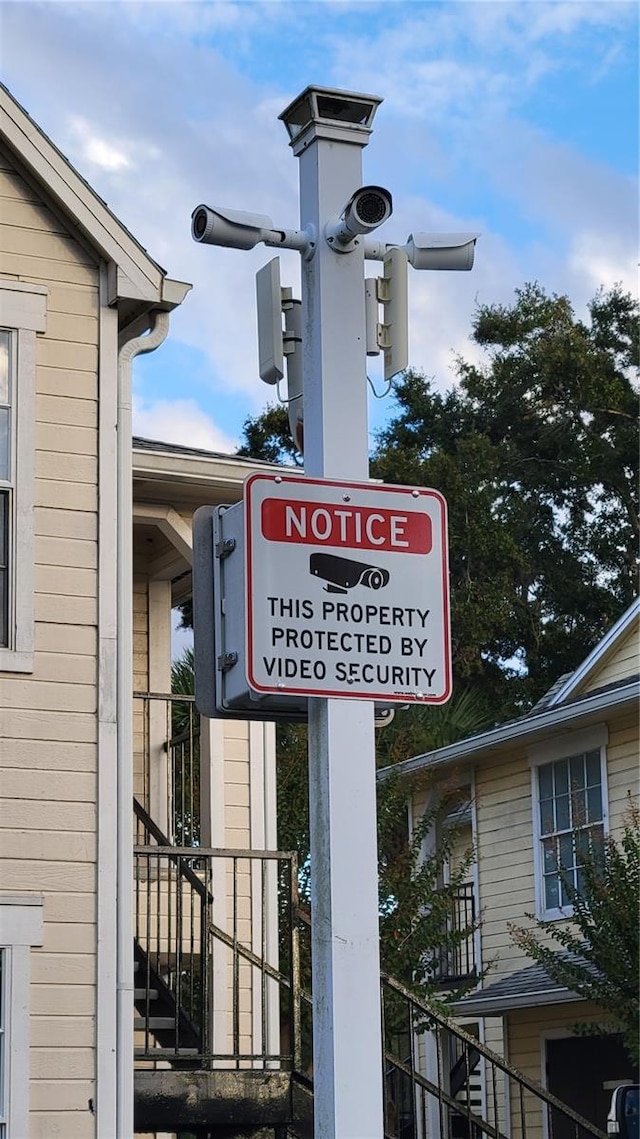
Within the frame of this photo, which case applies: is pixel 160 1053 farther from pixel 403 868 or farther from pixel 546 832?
pixel 546 832

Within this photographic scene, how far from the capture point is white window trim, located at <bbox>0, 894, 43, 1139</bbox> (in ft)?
26.8

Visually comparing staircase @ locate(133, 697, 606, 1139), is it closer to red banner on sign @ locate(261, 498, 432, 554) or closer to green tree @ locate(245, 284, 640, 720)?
red banner on sign @ locate(261, 498, 432, 554)

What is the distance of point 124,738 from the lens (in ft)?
29.1

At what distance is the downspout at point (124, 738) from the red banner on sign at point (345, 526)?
450cm

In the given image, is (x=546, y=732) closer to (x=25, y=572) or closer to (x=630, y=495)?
(x=25, y=572)

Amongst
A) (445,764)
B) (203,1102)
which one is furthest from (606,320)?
(203,1102)

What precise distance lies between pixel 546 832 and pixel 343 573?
16.6 metres

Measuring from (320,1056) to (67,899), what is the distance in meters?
4.49

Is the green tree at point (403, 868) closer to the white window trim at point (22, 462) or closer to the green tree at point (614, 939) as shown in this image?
the green tree at point (614, 939)

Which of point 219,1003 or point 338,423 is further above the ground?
point 338,423

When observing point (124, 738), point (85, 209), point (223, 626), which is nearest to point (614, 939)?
point (124, 738)

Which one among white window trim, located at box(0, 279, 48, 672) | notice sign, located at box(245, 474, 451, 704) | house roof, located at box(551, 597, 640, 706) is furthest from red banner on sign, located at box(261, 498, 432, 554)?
house roof, located at box(551, 597, 640, 706)

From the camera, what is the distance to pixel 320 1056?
427 centimetres

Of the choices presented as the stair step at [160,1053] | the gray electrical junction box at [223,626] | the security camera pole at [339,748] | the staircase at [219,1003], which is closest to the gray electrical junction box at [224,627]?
the gray electrical junction box at [223,626]
